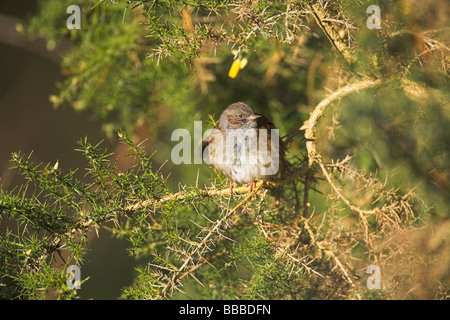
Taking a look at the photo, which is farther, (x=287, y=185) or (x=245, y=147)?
(x=245, y=147)

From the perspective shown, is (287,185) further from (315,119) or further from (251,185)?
(315,119)

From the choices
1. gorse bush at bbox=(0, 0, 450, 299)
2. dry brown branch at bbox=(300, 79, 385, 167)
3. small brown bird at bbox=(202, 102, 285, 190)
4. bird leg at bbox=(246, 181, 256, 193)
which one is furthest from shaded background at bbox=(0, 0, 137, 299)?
dry brown branch at bbox=(300, 79, 385, 167)

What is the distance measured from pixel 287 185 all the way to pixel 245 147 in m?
0.32

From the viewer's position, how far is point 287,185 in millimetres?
2539

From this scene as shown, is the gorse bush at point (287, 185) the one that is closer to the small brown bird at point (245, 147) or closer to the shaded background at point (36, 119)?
the small brown bird at point (245, 147)

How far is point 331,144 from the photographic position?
115 inches

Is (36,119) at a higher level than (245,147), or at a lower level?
higher

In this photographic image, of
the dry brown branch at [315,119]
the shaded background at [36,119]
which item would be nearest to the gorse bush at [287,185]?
the dry brown branch at [315,119]

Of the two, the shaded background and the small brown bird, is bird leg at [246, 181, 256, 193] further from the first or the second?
the shaded background

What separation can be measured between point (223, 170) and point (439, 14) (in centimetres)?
132

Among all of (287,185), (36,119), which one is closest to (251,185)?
(287,185)

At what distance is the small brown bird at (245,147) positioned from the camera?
8.25 ft

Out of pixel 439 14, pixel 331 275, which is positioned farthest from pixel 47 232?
pixel 439 14
